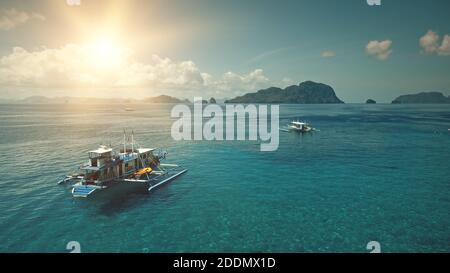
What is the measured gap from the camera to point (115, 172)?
166 ft

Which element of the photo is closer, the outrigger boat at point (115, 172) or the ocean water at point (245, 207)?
the ocean water at point (245, 207)

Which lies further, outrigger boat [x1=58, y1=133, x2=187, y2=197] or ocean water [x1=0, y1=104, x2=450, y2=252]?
outrigger boat [x1=58, y1=133, x2=187, y2=197]

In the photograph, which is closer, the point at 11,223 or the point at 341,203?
the point at 11,223

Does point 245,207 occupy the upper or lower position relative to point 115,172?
lower

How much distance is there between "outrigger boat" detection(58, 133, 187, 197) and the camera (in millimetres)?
46969

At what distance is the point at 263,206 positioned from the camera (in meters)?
40.1

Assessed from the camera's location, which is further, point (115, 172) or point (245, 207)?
point (115, 172)

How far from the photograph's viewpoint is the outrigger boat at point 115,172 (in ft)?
154

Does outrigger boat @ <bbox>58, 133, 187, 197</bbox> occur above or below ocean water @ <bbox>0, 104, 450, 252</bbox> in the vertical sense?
above

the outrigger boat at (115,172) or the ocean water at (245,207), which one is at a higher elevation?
the outrigger boat at (115,172)

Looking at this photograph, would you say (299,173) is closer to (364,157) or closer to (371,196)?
(371,196)
